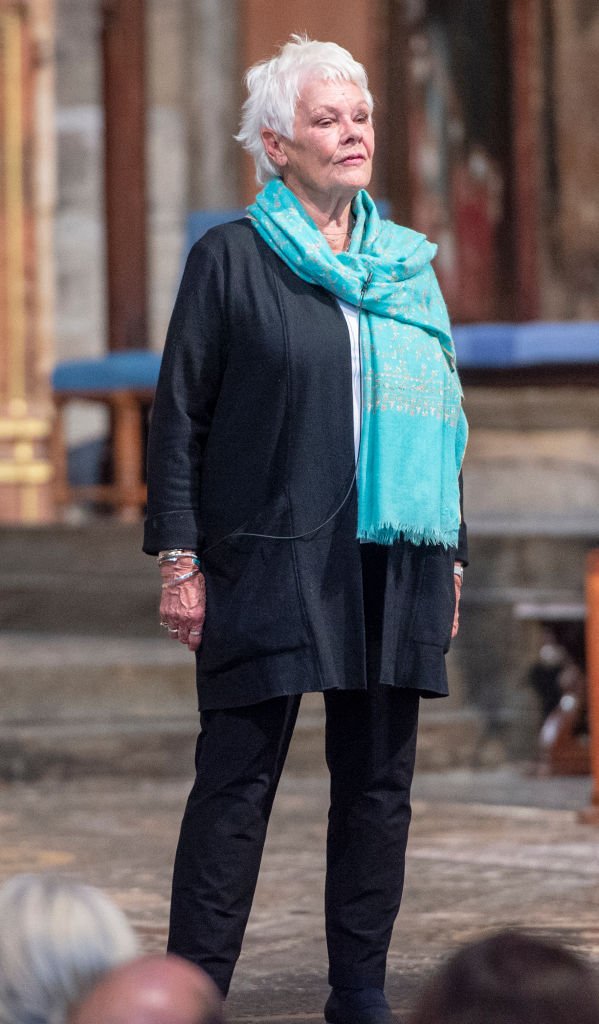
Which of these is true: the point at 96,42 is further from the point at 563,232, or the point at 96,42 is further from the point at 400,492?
the point at 400,492

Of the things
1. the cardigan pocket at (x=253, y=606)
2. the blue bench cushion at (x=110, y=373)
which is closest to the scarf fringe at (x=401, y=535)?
the cardigan pocket at (x=253, y=606)

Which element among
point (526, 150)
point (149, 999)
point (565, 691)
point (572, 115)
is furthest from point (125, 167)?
point (149, 999)

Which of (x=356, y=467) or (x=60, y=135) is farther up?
(x=60, y=135)

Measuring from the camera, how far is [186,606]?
267 cm

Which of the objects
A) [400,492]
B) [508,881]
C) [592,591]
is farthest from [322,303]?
[592,591]

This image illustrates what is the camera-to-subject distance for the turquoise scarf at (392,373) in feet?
8.74

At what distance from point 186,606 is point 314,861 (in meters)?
1.76

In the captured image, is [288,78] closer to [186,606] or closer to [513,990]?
[186,606]

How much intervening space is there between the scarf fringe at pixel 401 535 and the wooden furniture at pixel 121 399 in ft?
18.9

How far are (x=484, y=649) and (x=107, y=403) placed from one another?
3250mm

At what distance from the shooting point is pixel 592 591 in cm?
508

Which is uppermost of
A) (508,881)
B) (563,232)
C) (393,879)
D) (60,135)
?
(60,135)

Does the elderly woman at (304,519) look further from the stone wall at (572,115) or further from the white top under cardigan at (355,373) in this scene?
the stone wall at (572,115)

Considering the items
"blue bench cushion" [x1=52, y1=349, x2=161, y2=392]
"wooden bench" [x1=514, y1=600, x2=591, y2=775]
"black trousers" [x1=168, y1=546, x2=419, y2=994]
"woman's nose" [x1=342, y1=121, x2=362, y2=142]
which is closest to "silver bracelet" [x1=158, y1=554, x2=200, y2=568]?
"black trousers" [x1=168, y1=546, x2=419, y2=994]
